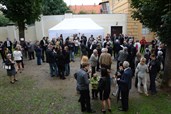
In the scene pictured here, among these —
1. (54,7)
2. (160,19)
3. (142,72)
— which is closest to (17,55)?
(142,72)

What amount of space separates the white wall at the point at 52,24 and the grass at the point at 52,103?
1612cm

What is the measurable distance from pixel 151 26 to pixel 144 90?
2.79m

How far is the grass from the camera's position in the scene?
7.67 meters

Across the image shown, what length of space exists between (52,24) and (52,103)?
1887 centimetres

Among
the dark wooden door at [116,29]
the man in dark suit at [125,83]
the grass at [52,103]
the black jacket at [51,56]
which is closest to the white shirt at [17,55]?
the black jacket at [51,56]

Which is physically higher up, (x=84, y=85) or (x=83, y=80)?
(x=83, y=80)

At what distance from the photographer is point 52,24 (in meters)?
26.1

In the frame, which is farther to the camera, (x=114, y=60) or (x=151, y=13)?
(x=114, y=60)

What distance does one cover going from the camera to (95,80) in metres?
7.90

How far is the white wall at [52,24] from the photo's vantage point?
24438 millimetres

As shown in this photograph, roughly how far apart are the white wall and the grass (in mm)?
16115

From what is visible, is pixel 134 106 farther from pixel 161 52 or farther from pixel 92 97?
pixel 161 52

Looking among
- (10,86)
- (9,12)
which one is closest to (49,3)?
(9,12)

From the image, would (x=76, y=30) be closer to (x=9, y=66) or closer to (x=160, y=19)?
(x=9, y=66)
